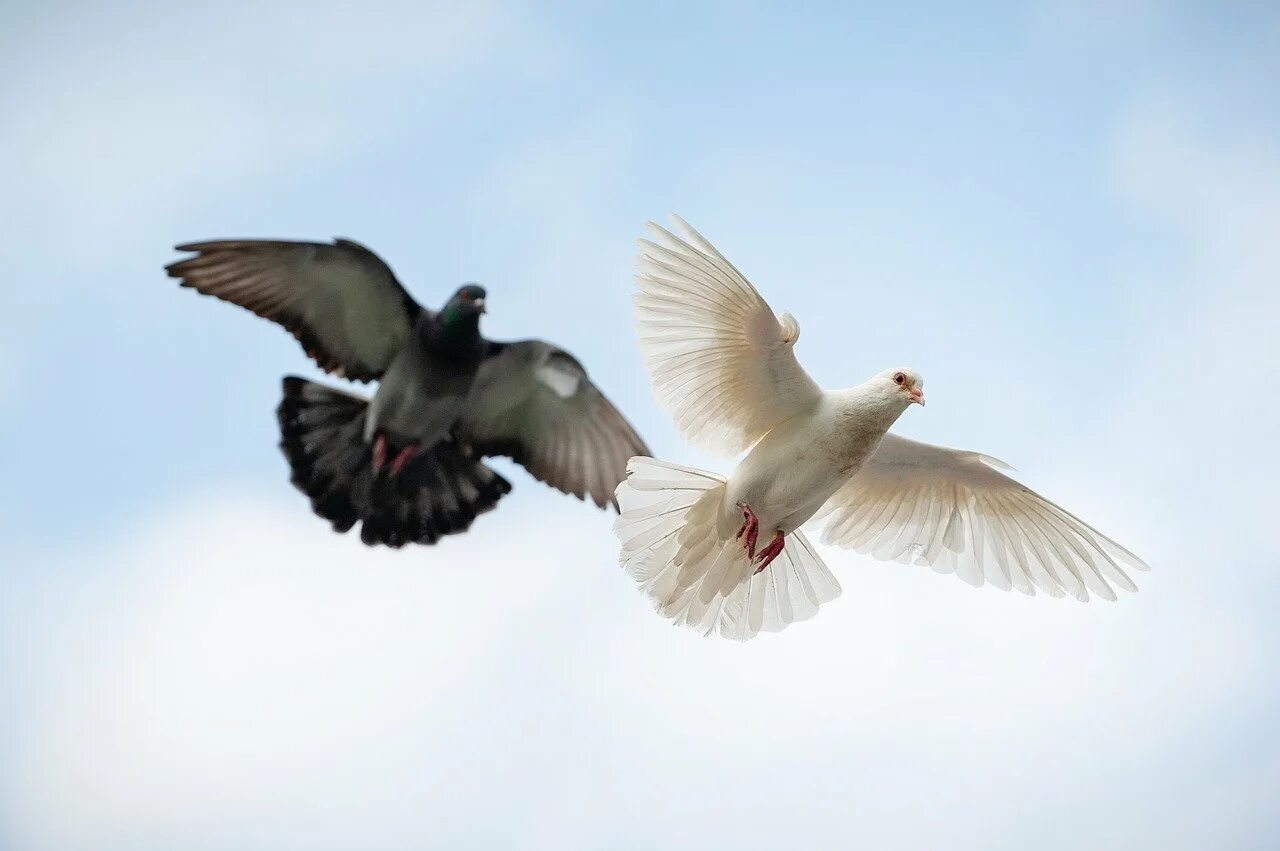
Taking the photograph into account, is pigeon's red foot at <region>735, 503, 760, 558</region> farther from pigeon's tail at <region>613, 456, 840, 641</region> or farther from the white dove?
pigeon's tail at <region>613, 456, 840, 641</region>

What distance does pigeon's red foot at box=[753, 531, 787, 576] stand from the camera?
27.3ft

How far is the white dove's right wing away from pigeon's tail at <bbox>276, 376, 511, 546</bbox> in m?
4.02

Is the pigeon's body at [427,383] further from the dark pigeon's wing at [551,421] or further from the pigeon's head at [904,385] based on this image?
the pigeon's head at [904,385]

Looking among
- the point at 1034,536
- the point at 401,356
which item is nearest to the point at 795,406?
the point at 1034,536

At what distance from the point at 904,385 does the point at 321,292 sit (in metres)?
5.18

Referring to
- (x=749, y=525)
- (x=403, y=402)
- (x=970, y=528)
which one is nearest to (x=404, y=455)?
(x=403, y=402)

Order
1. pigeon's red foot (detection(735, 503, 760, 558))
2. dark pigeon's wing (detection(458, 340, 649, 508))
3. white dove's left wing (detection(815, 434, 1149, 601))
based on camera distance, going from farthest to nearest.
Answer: dark pigeon's wing (detection(458, 340, 649, 508)) → white dove's left wing (detection(815, 434, 1149, 601)) → pigeon's red foot (detection(735, 503, 760, 558))

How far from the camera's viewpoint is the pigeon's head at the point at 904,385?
25.5 ft

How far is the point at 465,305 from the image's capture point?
10.7 metres

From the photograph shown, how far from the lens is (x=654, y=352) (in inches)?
305

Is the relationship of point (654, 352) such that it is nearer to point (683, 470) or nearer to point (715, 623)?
point (683, 470)

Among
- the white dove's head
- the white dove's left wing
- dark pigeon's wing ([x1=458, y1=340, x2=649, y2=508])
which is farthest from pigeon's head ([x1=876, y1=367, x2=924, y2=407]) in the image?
dark pigeon's wing ([x1=458, y1=340, x2=649, y2=508])

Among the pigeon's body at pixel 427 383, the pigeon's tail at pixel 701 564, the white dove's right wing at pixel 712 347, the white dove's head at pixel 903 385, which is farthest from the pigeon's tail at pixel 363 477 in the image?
the white dove's head at pixel 903 385

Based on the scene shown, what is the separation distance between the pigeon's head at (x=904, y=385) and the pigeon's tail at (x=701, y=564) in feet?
3.60
